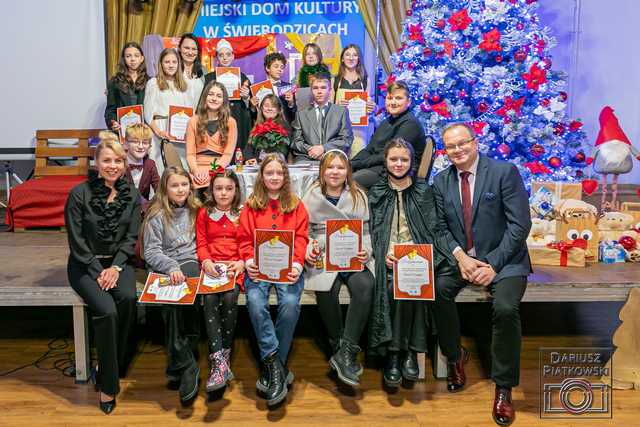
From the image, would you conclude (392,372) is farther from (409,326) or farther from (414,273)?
(414,273)

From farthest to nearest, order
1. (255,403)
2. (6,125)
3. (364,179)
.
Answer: (6,125), (364,179), (255,403)

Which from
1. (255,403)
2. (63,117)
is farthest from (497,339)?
(63,117)

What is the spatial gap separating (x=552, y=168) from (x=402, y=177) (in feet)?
10.7

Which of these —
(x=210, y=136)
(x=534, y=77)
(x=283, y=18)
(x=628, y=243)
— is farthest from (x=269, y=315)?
(x=283, y=18)

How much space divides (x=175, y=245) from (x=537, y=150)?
13.0ft

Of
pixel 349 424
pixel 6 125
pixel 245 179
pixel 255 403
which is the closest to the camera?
pixel 349 424

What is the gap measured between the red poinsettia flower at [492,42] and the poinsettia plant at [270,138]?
8.43 feet

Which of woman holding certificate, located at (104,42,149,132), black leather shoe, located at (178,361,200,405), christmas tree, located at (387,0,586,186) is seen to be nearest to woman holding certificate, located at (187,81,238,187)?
woman holding certificate, located at (104,42,149,132)

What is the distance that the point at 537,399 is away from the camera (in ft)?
9.96

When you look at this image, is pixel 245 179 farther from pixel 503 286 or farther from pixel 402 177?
pixel 503 286

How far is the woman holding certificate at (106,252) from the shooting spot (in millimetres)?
2912

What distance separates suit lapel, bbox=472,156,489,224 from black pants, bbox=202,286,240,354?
1.31m

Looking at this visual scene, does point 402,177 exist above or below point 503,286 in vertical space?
above

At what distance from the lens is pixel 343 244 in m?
3.07
